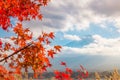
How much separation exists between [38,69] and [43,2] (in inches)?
152

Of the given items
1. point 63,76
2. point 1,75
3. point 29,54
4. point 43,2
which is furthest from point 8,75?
point 63,76

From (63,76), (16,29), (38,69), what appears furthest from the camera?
(63,76)

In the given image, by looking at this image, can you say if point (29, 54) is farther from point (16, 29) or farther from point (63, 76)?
point (63, 76)

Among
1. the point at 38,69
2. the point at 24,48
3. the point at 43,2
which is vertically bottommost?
the point at 38,69

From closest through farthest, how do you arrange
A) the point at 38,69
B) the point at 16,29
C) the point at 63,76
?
1. the point at 38,69
2. the point at 16,29
3. the point at 63,76

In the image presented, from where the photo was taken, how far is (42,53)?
1653cm

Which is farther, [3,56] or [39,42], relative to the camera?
[3,56]

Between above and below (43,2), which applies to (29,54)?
below

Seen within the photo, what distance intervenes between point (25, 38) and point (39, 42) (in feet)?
2.54

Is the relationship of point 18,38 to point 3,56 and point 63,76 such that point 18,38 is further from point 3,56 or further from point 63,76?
point 63,76

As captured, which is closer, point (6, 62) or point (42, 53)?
point (42, 53)

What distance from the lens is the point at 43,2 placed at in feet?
60.8

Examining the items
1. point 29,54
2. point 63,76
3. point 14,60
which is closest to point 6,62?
point 14,60

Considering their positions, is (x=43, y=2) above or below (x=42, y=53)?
above
